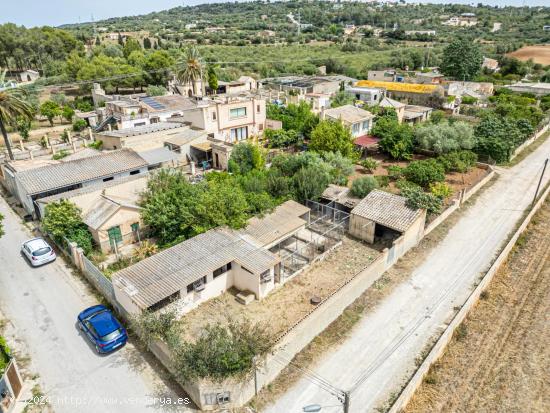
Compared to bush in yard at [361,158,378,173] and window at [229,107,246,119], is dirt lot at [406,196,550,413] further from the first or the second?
window at [229,107,246,119]

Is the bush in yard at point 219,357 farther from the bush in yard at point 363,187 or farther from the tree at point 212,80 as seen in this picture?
the tree at point 212,80

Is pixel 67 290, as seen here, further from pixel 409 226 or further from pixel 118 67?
pixel 118 67

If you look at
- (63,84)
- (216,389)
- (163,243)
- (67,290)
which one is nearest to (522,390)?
(216,389)

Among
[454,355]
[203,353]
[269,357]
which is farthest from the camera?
[454,355]

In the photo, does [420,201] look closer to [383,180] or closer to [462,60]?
[383,180]

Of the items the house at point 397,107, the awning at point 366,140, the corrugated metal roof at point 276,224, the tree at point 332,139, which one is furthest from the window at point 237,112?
the house at point 397,107

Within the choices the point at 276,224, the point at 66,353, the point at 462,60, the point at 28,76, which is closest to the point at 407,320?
the point at 276,224
